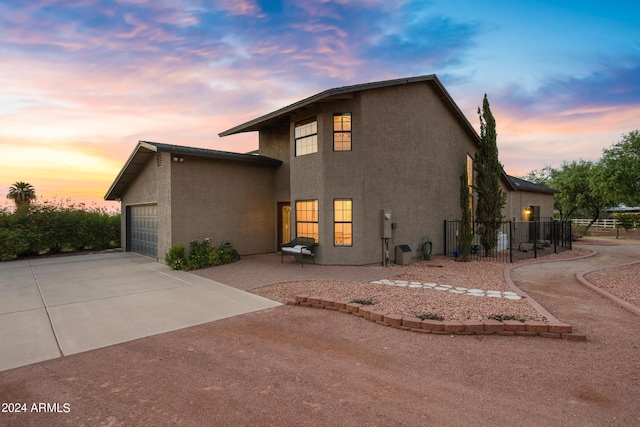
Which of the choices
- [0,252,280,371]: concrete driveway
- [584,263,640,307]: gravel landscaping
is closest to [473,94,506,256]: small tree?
[584,263,640,307]: gravel landscaping

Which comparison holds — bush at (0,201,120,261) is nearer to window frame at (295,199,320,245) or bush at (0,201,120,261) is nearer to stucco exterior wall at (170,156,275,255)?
stucco exterior wall at (170,156,275,255)

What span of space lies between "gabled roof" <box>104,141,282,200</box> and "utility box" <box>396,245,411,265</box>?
643 centimetres

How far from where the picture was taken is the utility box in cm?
1106

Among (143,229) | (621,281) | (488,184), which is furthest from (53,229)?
(621,281)

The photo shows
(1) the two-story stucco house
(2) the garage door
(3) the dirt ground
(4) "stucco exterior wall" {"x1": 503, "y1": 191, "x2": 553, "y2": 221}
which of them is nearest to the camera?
(3) the dirt ground

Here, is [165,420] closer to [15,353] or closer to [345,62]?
[15,353]

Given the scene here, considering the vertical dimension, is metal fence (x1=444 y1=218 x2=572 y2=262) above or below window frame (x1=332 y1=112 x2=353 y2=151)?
below

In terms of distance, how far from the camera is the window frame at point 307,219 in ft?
36.5

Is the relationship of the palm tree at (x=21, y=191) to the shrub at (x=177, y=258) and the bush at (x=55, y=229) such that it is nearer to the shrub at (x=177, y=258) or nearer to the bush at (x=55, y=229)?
the bush at (x=55, y=229)

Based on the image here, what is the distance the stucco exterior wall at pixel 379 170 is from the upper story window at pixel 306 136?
239mm

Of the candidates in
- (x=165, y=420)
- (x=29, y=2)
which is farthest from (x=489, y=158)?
(x=29, y=2)

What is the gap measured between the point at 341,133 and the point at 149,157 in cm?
805

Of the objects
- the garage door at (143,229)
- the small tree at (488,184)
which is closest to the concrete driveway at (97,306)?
the garage door at (143,229)

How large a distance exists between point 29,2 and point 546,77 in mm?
20869
